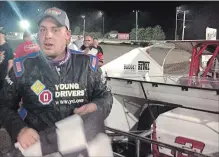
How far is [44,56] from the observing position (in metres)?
1.76

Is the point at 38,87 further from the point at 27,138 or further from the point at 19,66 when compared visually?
the point at 27,138

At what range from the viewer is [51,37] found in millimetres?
1664

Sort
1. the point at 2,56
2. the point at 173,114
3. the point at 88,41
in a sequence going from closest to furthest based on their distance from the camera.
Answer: the point at 173,114, the point at 2,56, the point at 88,41

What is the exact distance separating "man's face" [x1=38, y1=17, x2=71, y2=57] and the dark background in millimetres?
42924

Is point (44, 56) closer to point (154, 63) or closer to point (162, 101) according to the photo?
point (162, 101)

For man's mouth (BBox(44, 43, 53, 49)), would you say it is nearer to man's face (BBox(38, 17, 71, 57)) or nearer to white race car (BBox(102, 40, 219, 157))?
man's face (BBox(38, 17, 71, 57))

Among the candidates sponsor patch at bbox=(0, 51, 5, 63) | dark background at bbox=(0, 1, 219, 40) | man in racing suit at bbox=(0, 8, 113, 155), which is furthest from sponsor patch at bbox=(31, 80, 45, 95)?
dark background at bbox=(0, 1, 219, 40)

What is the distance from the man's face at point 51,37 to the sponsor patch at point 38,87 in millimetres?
175

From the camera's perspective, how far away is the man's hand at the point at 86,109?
1.54 m

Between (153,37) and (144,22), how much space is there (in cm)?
1319

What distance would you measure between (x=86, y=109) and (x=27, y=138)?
1.07 ft

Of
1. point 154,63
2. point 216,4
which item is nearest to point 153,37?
point 216,4

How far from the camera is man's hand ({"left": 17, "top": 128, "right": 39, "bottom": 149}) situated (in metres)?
1.43

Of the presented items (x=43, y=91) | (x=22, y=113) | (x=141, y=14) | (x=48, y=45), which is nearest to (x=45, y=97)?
(x=43, y=91)
